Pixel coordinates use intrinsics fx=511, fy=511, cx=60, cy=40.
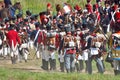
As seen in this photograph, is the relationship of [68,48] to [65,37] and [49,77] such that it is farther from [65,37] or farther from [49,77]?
[49,77]

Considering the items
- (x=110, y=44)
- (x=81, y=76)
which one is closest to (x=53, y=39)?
(x=110, y=44)

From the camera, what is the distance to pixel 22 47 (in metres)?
26.0

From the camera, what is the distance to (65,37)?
827 inches

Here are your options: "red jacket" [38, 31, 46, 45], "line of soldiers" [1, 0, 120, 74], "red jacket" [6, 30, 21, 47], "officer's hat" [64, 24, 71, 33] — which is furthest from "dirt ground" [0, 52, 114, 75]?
"officer's hat" [64, 24, 71, 33]

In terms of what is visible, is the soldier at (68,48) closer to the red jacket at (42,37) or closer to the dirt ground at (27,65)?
the dirt ground at (27,65)

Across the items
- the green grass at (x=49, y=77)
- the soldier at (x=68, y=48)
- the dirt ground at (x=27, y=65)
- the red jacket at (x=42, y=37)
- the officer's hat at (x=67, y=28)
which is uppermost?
the officer's hat at (x=67, y=28)

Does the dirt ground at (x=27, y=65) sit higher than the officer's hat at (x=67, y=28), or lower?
lower

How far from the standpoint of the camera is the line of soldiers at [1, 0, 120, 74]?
20781 millimetres

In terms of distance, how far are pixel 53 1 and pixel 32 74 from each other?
77.7 feet

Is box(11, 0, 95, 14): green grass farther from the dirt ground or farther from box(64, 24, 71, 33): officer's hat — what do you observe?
box(64, 24, 71, 33): officer's hat

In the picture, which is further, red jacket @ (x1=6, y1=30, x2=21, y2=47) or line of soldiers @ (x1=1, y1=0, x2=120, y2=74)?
red jacket @ (x1=6, y1=30, x2=21, y2=47)

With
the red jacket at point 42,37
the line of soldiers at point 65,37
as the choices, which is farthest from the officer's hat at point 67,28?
the red jacket at point 42,37

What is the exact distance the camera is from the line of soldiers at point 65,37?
20.8 m

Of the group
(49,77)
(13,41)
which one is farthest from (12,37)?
(49,77)
